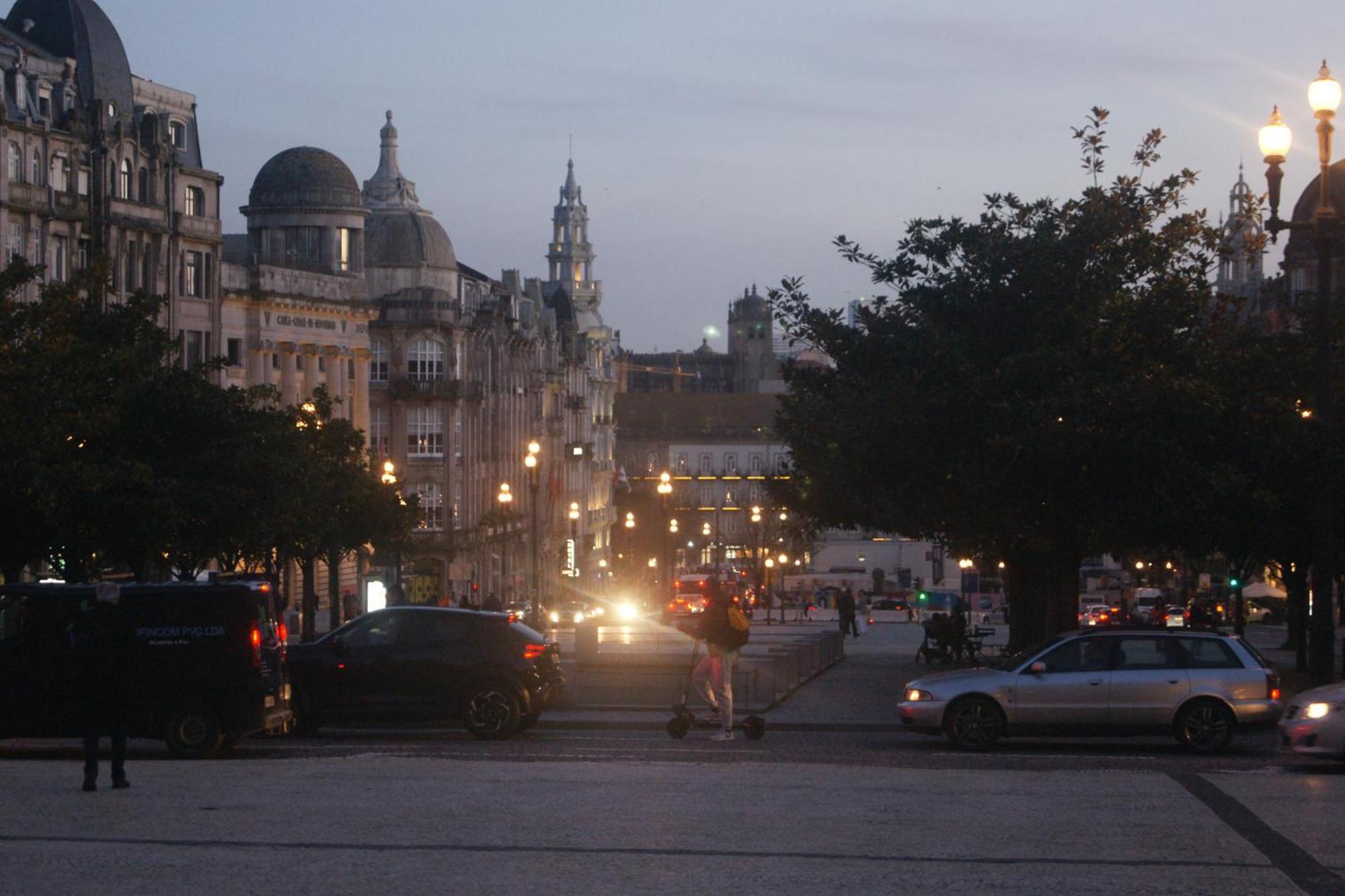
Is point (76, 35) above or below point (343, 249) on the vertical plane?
above

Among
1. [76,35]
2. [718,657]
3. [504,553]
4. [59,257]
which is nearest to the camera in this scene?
[718,657]

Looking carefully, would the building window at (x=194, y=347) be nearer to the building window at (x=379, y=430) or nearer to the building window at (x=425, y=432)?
the building window at (x=379, y=430)

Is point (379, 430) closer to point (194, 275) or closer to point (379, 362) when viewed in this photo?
point (379, 362)

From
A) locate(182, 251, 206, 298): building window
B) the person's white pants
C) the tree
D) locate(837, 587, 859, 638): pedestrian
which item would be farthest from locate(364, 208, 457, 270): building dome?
the person's white pants

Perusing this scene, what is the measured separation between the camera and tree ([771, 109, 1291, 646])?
28.3 metres

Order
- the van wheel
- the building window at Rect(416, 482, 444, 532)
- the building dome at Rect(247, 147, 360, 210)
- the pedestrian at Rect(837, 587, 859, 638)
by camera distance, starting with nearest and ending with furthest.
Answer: the van wheel
the pedestrian at Rect(837, 587, 859, 638)
the building dome at Rect(247, 147, 360, 210)
the building window at Rect(416, 482, 444, 532)

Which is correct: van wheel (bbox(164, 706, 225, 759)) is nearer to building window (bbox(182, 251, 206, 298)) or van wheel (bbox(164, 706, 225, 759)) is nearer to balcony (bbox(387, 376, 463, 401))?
building window (bbox(182, 251, 206, 298))

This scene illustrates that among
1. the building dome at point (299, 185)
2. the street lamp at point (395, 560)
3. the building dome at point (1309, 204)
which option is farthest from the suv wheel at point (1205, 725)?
the building dome at point (299, 185)

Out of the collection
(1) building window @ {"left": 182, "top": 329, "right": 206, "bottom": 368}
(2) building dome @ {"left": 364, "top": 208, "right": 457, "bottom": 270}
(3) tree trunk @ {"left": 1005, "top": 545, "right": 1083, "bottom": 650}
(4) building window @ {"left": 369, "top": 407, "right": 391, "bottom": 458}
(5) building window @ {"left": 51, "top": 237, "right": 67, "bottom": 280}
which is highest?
(2) building dome @ {"left": 364, "top": 208, "right": 457, "bottom": 270}

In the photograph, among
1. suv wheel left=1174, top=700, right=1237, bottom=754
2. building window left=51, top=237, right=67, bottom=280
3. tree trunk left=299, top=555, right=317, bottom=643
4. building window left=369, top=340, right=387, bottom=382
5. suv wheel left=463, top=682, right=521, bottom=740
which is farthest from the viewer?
building window left=369, top=340, right=387, bottom=382

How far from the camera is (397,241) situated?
94688 mm

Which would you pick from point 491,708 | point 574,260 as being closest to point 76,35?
point 491,708

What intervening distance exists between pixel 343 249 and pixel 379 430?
11.0 metres

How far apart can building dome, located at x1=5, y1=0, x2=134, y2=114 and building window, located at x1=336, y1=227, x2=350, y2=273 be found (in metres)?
18.7
